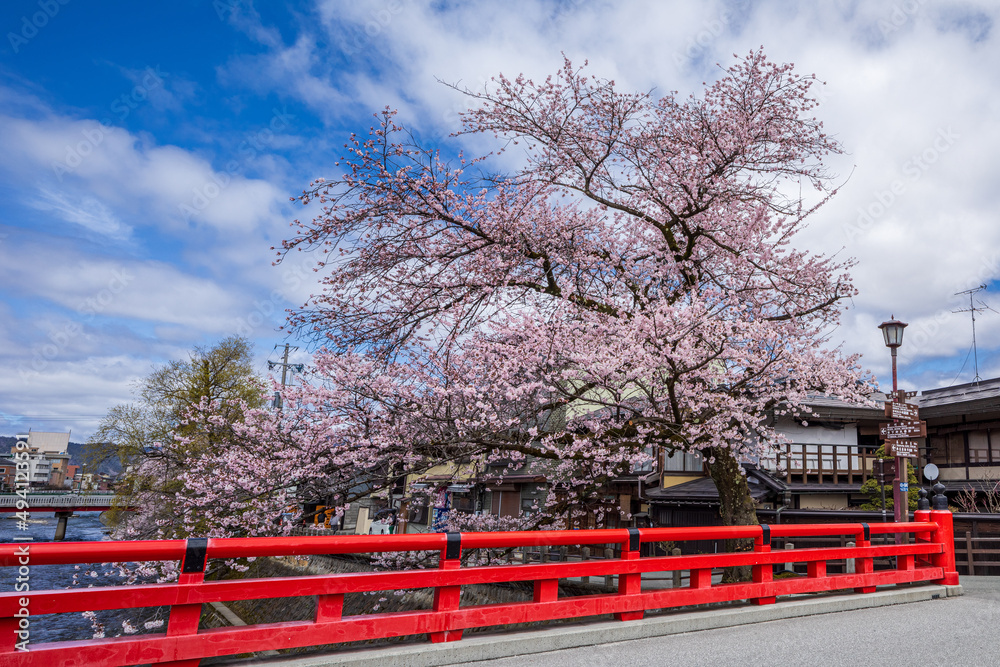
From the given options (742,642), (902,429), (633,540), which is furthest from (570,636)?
(902,429)

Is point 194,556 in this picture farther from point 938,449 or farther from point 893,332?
point 938,449

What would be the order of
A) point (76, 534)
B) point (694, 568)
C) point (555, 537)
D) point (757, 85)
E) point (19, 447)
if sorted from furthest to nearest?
point (76, 534) → point (757, 85) → point (694, 568) → point (555, 537) → point (19, 447)

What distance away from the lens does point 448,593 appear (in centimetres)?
565

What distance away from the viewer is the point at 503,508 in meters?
32.0

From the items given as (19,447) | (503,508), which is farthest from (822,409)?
(19,447)

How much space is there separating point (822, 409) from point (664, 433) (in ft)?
58.9

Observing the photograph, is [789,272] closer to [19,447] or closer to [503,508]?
[19,447]

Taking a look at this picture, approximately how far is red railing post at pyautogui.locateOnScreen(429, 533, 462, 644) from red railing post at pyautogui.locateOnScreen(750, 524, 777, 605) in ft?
13.7

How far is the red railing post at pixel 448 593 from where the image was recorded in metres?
5.56

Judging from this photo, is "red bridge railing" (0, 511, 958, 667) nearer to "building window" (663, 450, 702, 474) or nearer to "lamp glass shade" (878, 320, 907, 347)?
"lamp glass shade" (878, 320, 907, 347)

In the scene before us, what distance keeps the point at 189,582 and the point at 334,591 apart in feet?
3.50

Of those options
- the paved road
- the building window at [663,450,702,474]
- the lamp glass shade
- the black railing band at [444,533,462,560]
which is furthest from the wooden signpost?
the building window at [663,450,702,474]

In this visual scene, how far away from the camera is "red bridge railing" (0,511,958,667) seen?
4141 millimetres

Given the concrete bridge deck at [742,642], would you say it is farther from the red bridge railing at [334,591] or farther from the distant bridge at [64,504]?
the distant bridge at [64,504]
